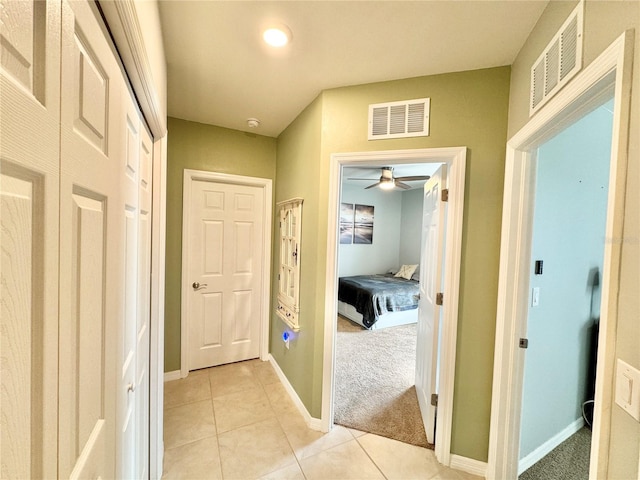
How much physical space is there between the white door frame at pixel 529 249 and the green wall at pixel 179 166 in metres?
2.34

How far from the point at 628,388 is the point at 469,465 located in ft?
4.45

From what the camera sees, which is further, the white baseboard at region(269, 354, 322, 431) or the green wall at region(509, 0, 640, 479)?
the white baseboard at region(269, 354, 322, 431)

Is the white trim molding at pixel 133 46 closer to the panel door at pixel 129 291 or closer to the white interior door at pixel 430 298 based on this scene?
the panel door at pixel 129 291

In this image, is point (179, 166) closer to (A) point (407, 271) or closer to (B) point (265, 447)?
(B) point (265, 447)

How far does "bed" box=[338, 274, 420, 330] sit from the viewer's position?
403 cm

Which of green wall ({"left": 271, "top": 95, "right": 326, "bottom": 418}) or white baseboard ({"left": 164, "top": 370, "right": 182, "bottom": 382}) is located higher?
green wall ({"left": 271, "top": 95, "right": 326, "bottom": 418})

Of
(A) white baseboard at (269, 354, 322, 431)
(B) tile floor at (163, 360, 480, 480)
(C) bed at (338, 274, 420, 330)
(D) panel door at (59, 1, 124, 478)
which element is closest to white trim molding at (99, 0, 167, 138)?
(D) panel door at (59, 1, 124, 478)

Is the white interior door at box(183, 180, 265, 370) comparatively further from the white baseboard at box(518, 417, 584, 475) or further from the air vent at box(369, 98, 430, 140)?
the white baseboard at box(518, 417, 584, 475)

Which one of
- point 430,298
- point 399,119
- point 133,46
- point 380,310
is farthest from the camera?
point 380,310

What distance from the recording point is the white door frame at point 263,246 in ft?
8.18

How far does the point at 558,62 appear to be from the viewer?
1045mm

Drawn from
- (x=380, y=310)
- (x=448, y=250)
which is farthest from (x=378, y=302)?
(x=448, y=250)

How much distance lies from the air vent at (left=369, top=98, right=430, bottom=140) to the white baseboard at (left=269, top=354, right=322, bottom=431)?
6.79 feet

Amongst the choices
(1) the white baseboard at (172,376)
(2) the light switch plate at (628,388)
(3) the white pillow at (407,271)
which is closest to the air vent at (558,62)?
(2) the light switch plate at (628,388)
